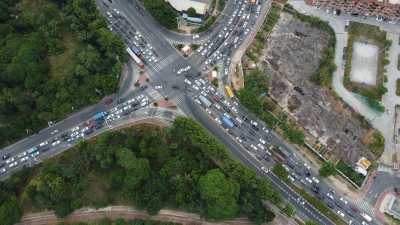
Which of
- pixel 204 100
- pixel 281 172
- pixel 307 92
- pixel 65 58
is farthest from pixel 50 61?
pixel 307 92

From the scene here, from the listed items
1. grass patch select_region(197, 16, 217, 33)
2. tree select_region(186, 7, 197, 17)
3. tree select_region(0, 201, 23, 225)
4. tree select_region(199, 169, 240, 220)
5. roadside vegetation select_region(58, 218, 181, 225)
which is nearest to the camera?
tree select_region(0, 201, 23, 225)

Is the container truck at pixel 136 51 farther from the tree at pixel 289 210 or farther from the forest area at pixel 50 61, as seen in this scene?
the tree at pixel 289 210

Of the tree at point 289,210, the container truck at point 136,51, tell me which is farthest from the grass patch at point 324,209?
the container truck at point 136,51

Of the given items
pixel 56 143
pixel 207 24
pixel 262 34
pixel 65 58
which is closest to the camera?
pixel 56 143

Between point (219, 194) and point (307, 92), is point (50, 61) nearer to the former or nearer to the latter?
point (219, 194)

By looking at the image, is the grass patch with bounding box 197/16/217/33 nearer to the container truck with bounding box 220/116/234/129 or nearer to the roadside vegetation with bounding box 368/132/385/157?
the container truck with bounding box 220/116/234/129

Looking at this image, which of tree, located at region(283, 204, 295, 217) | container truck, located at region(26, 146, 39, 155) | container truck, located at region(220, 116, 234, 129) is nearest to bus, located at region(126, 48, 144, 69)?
container truck, located at region(220, 116, 234, 129)
